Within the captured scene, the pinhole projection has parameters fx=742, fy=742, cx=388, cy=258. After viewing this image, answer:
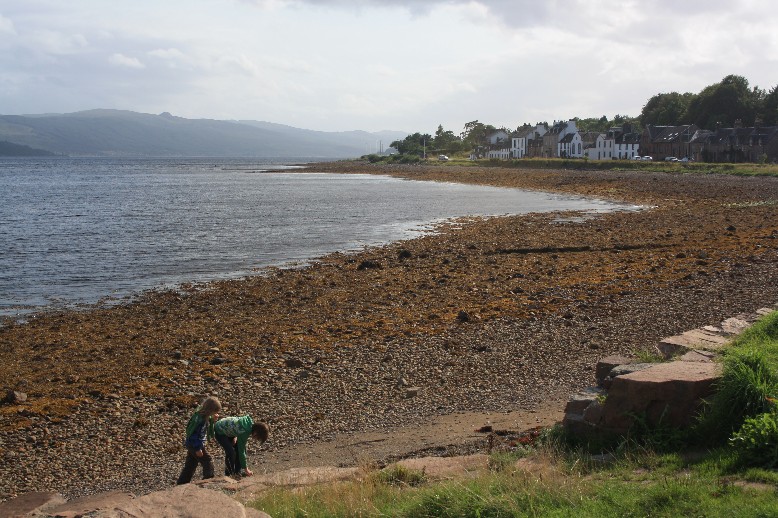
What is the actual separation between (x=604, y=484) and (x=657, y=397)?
175 cm

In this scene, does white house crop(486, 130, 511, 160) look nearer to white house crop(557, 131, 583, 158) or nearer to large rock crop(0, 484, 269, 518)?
white house crop(557, 131, 583, 158)

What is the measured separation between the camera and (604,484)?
738 cm

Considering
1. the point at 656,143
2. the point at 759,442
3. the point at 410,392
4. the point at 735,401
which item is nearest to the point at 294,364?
the point at 410,392

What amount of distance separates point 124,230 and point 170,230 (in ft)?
9.14

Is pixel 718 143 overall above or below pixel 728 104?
below

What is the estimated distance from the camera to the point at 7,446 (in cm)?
1209

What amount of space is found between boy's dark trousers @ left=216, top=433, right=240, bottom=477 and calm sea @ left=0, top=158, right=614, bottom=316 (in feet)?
50.0

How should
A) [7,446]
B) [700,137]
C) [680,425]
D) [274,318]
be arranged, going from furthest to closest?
[700,137], [274,318], [7,446], [680,425]

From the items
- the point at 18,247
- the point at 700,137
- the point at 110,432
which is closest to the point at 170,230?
the point at 18,247

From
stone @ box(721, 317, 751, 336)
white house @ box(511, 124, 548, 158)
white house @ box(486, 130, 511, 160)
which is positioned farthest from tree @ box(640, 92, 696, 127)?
stone @ box(721, 317, 751, 336)

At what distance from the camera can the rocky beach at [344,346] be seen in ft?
39.6

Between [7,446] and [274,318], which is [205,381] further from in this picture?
[274,318]

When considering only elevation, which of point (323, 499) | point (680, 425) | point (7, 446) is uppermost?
point (680, 425)

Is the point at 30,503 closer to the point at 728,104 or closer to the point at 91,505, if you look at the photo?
the point at 91,505
